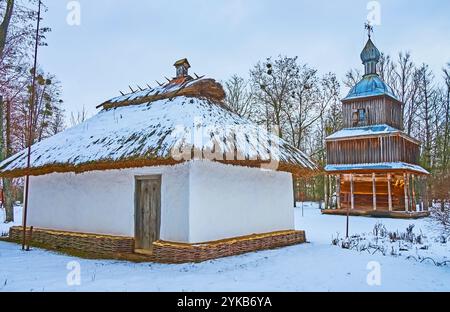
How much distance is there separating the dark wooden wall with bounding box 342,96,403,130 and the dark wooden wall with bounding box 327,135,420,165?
168 cm

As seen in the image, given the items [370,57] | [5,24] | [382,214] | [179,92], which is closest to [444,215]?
[179,92]

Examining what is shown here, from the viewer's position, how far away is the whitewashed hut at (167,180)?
7.87m

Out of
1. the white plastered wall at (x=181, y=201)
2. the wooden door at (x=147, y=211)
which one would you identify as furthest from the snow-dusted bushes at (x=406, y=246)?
the wooden door at (x=147, y=211)

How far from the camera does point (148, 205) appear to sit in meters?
8.64

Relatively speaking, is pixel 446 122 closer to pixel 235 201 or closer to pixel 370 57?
pixel 370 57

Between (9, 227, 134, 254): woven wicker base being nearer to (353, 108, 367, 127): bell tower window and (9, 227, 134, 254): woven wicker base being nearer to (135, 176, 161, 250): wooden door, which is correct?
(135, 176, 161, 250): wooden door

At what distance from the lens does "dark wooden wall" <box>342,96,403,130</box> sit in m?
21.6

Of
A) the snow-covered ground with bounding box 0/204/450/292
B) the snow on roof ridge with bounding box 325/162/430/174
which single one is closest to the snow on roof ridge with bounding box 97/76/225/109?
the snow-covered ground with bounding box 0/204/450/292

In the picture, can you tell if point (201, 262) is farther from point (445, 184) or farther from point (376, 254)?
point (445, 184)

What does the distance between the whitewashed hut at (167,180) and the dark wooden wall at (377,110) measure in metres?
12.8

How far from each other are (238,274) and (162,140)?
3467mm

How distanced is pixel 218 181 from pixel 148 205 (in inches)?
73.5

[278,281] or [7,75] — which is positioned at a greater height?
[7,75]
